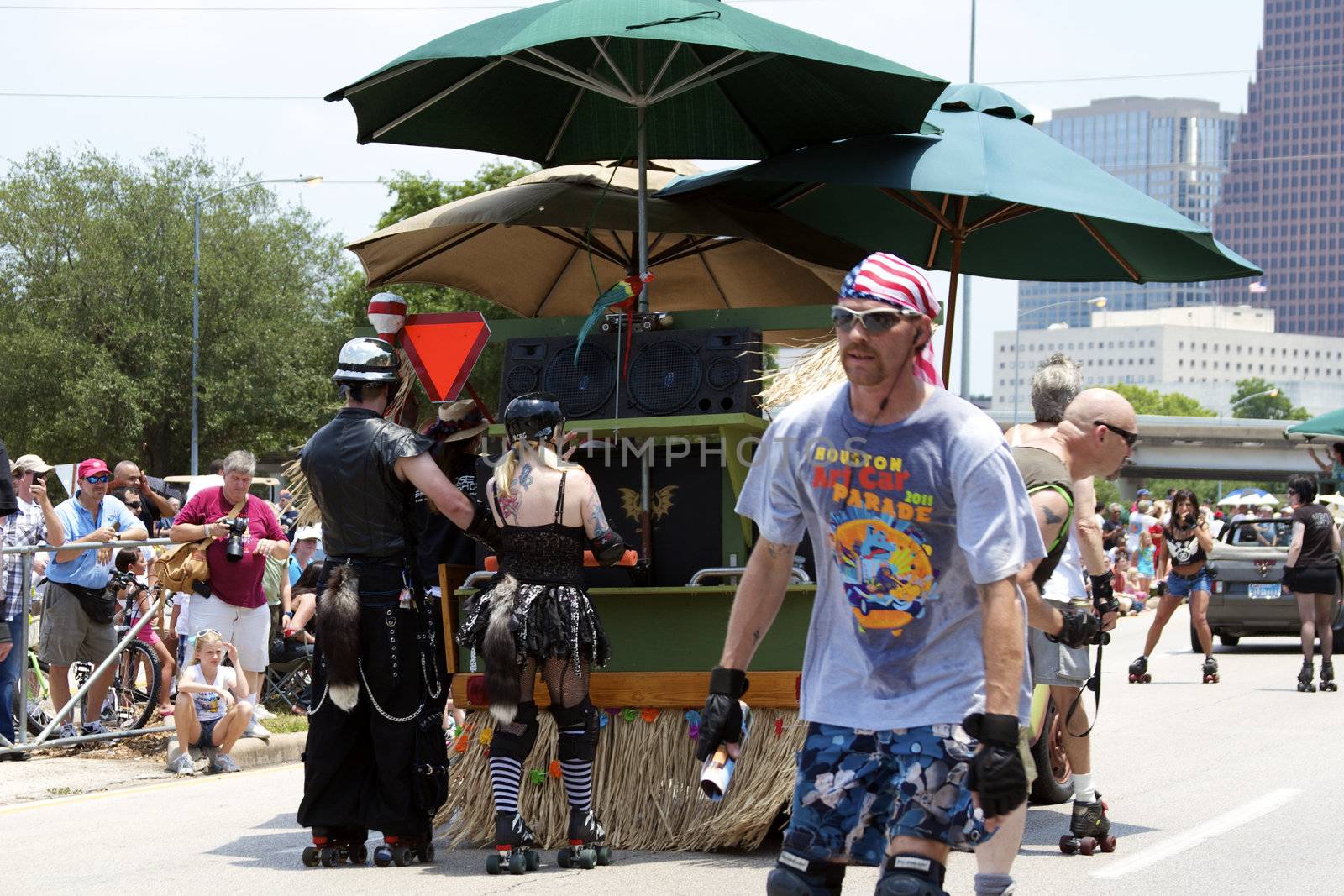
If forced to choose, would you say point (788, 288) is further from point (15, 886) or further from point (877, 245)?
point (15, 886)

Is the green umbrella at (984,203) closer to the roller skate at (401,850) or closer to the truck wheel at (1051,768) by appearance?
the truck wheel at (1051,768)

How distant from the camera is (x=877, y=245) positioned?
1065 cm

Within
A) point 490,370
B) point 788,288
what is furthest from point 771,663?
point 490,370

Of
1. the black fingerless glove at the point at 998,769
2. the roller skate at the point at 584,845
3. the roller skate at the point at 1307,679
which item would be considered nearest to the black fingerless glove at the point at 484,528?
the roller skate at the point at 584,845

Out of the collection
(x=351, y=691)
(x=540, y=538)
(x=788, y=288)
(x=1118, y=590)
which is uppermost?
(x=788, y=288)

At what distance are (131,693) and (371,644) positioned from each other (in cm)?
580

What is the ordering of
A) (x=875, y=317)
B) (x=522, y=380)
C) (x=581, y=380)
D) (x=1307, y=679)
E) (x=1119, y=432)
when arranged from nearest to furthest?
(x=875, y=317), (x=1119, y=432), (x=581, y=380), (x=522, y=380), (x=1307, y=679)

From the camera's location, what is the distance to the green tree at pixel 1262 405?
16512cm

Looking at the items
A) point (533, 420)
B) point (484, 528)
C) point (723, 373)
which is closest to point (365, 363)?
point (533, 420)

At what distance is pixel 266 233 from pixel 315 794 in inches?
1687

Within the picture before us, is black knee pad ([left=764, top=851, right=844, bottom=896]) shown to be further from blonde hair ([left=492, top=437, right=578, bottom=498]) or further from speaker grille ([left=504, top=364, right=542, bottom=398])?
speaker grille ([left=504, top=364, right=542, bottom=398])

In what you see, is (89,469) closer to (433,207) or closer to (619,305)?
(619,305)

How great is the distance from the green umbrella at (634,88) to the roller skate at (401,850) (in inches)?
118

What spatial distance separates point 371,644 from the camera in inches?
277
